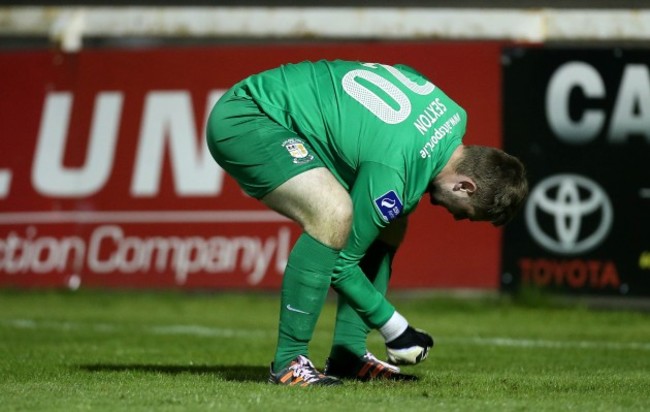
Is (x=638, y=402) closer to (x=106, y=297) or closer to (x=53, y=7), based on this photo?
(x=106, y=297)

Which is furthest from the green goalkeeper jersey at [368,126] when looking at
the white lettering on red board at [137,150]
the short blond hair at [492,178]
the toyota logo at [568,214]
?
the white lettering on red board at [137,150]

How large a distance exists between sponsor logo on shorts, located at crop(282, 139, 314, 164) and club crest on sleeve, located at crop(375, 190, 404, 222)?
0.41 metres

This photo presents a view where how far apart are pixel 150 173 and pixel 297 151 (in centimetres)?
775

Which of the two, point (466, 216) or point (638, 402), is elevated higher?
point (466, 216)

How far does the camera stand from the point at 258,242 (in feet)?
42.4

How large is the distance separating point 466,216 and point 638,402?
4.01 ft

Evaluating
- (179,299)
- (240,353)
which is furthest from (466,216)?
(179,299)

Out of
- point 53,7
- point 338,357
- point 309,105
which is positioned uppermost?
point 53,7

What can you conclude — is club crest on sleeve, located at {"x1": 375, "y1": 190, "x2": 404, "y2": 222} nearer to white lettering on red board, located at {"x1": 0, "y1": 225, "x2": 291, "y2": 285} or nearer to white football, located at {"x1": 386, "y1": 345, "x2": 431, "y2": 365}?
white football, located at {"x1": 386, "y1": 345, "x2": 431, "y2": 365}

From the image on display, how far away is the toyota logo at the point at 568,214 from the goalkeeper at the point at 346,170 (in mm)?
6010

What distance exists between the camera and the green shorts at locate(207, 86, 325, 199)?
5.83 meters

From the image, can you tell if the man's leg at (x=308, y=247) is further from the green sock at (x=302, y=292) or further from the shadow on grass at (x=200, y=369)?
the shadow on grass at (x=200, y=369)

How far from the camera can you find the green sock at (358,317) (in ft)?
21.1

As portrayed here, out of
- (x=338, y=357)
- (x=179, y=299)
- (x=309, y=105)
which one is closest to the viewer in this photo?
(x=309, y=105)
